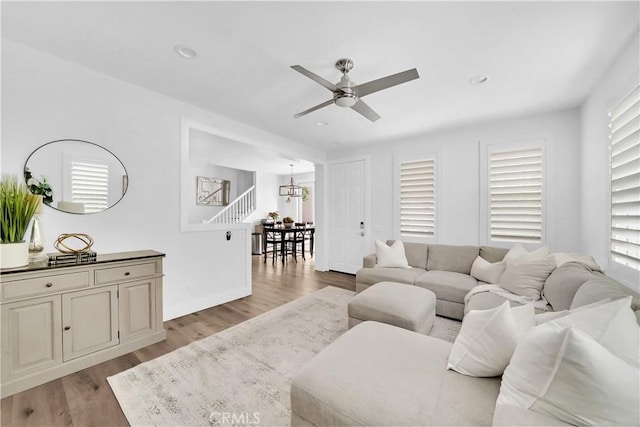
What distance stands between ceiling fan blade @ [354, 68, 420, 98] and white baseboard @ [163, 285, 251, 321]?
2.98 metres

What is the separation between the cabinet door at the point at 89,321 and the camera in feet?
6.31

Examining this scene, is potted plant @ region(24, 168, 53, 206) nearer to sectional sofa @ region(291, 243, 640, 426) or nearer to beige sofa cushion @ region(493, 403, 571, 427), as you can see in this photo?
sectional sofa @ region(291, 243, 640, 426)

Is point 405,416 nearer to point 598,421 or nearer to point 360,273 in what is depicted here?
point 598,421

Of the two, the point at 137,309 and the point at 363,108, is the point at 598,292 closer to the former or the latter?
the point at 363,108

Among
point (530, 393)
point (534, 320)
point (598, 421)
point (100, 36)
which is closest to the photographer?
point (598, 421)

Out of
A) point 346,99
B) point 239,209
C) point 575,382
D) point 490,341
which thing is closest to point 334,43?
point 346,99

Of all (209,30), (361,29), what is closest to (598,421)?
(361,29)

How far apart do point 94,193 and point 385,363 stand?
9.37 ft

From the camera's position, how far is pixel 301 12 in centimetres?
164

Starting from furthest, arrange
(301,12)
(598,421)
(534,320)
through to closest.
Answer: (301,12) → (534,320) → (598,421)

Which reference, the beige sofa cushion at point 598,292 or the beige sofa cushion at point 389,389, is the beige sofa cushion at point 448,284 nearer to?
the beige sofa cushion at point 598,292

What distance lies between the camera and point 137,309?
2295 millimetres

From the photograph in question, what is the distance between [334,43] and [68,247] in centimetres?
276

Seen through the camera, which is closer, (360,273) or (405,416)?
(405,416)
